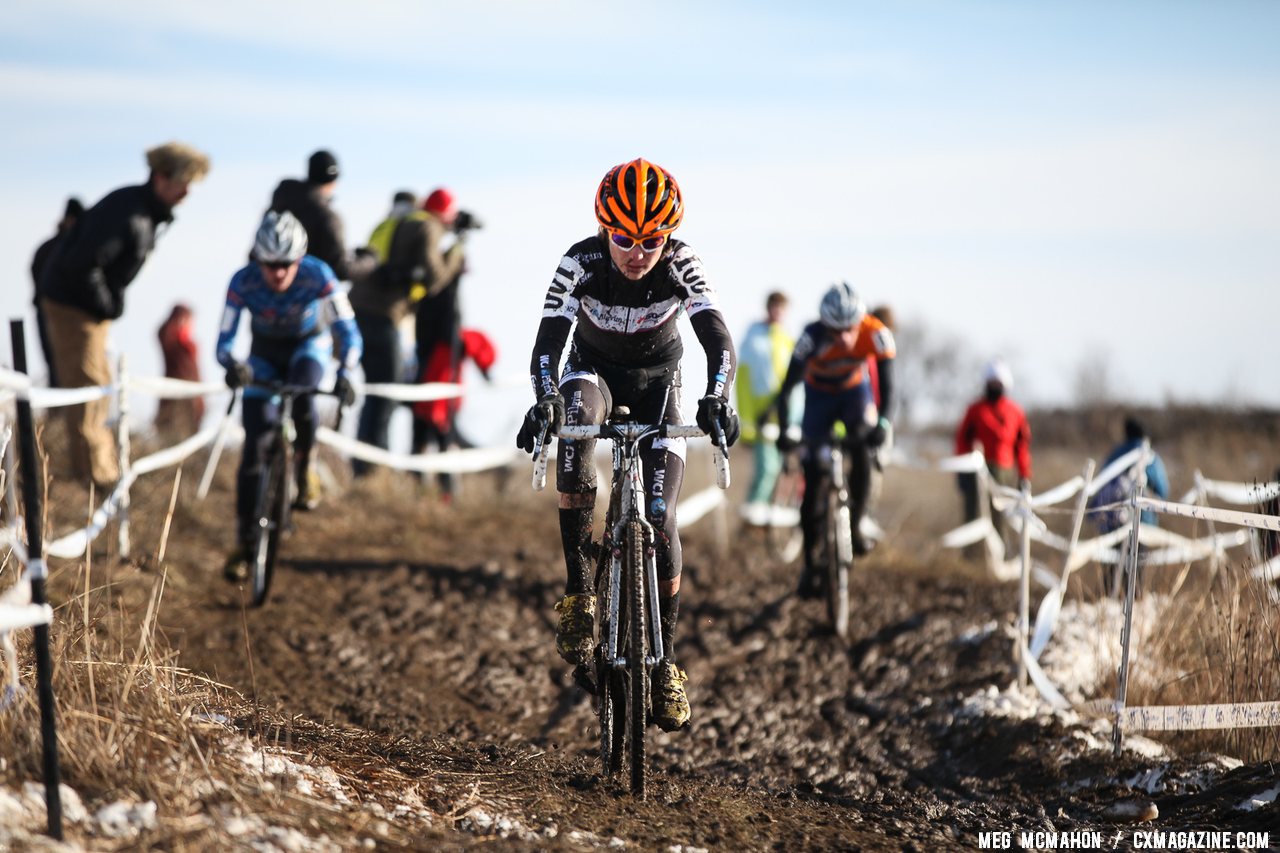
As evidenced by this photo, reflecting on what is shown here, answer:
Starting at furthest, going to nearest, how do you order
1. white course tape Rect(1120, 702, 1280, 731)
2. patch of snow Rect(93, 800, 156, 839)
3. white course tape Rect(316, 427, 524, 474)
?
white course tape Rect(316, 427, 524, 474) → white course tape Rect(1120, 702, 1280, 731) → patch of snow Rect(93, 800, 156, 839)

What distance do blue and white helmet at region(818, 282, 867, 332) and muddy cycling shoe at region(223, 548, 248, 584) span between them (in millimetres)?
4389

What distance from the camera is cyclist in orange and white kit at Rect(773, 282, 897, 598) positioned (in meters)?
9.13

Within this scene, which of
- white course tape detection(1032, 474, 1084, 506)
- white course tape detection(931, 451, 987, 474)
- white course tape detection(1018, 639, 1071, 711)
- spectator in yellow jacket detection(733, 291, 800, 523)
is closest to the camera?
white course tape detection(1018, 639, 1071, 711)

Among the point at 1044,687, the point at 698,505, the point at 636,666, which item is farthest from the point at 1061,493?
the point at 636,666

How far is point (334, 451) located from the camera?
42.2ft

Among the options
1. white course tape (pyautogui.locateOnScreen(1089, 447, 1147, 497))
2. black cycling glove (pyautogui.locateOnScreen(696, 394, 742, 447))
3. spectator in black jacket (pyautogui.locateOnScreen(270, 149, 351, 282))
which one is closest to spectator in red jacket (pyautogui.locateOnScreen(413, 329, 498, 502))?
spectator in black jacket (pyautogui.locateOnScreen(270, 149, 351, 282))

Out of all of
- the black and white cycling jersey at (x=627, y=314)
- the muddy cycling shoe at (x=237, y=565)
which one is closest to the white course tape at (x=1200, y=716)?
the black and white cycling jersey at (x=627, y=314)

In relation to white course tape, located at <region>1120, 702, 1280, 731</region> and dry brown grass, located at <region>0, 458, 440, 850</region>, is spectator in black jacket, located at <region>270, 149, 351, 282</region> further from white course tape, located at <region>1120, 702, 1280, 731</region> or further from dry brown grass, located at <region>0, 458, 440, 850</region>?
white course tape, located at <region>1120, 702, 1280, 731</region>

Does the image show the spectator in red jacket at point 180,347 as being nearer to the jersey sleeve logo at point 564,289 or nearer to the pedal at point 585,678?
the jersey sleeve logo at point 564,289

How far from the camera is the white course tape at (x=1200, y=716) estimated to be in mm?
5766

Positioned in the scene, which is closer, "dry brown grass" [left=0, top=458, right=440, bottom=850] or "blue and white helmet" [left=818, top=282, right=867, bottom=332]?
"dry brown grass" [left=0, top=458, right=440, bottom=850]

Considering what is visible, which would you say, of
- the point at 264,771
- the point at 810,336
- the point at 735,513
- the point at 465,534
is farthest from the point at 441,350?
the point at 735,513

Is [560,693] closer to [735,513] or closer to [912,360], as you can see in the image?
[735,513]

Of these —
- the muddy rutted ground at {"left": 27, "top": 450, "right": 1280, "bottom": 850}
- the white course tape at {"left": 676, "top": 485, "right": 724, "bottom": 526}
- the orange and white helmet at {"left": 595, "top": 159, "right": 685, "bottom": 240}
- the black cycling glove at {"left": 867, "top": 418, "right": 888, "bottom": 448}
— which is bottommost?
the muddy rutted ground at {"left": 27, "top": 450, "right": 1280, "bottom": 850}
